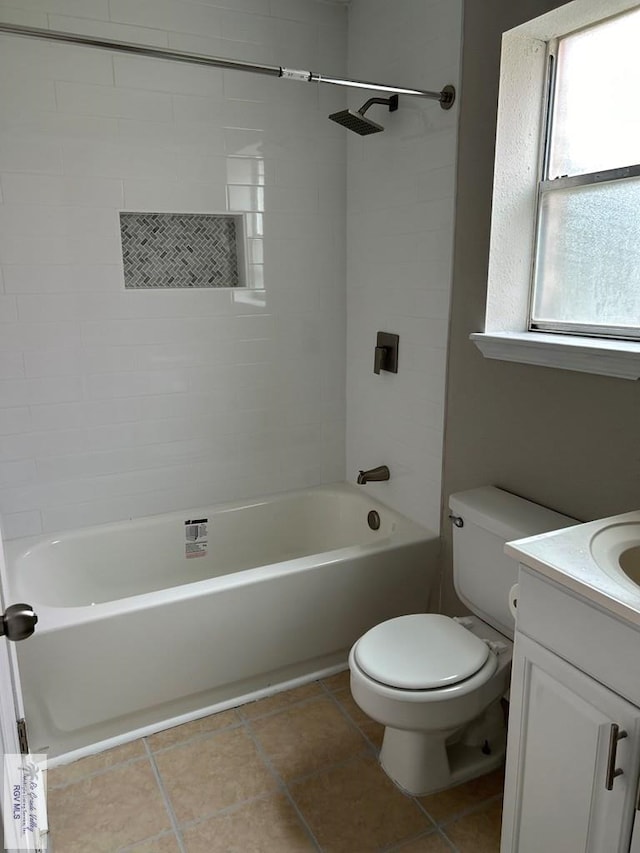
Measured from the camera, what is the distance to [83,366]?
96.1 inches

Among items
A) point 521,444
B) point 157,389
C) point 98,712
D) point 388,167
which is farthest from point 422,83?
point 98,712

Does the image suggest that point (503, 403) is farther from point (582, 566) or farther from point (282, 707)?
point (282, 707)

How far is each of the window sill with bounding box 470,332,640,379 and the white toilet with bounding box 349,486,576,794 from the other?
1.44 ft

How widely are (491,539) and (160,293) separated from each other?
1561 millimetres

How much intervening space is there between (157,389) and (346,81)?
1329 millimetres

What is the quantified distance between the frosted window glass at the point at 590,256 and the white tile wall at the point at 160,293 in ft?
3.52

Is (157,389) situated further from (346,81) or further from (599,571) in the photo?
(599,571)

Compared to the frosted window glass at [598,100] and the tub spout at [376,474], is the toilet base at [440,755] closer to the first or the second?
the tub spout at [376,474]

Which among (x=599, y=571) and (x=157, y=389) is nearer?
(x=599, y=571)

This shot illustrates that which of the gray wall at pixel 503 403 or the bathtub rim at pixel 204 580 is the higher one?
the gray wall at pixel 503 403

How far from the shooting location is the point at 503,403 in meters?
2.03

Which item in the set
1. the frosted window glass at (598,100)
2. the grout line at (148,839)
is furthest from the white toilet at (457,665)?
the frosted window glass at (598,100)

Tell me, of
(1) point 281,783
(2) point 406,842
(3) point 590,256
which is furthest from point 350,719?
(3) point 590,256

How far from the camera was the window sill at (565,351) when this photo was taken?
5.12 ft
